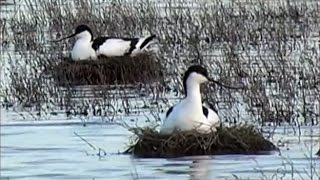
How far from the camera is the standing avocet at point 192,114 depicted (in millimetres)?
12820

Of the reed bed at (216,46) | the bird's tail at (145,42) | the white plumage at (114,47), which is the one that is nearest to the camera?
the reed bed at (216,46)

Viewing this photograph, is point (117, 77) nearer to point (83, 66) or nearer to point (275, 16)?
point (83, 66)

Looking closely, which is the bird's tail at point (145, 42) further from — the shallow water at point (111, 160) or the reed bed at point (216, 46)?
the shallow water at point (111, 160)

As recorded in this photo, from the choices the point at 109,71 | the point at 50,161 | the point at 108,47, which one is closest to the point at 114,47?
the point at 108,47

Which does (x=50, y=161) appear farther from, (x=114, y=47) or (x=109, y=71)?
(x=114, y=47)

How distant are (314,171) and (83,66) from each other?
361 inches

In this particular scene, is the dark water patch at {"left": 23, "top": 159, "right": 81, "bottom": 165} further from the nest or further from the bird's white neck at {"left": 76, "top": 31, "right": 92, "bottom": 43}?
the bird's white neck at {"left": 76, "top": 31, "right": 92, "bottom": 43}

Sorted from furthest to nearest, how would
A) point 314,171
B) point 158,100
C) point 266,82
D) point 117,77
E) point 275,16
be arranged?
point 275,16
point 117,77
point 266,82
point 158,100
point 314,171

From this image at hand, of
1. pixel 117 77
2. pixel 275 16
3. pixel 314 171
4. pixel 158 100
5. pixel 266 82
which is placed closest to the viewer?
pixel 314 171

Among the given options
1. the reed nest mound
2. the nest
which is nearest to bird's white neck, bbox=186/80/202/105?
the nest

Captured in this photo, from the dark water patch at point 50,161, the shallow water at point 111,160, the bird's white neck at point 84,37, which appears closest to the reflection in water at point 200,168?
the shallow water at point 111,160

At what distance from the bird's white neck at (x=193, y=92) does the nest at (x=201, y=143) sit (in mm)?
627

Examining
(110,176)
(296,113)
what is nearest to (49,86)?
(296,113)

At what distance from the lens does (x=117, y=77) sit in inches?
744
